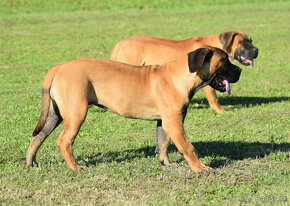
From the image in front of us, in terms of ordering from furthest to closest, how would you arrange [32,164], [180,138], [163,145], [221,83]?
[163,145], [32,164], [221,83], [180,138]

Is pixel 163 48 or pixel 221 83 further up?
pixel 221 83

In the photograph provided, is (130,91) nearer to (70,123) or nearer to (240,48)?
(70,123)

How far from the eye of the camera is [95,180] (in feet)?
21.9

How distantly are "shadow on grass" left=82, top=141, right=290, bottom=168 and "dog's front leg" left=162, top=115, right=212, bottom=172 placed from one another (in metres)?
0.58

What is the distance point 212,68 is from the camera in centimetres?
702

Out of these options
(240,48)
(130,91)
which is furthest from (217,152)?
(240,48)

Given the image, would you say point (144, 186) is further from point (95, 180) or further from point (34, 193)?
point (34, 193)

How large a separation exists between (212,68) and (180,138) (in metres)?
1.02

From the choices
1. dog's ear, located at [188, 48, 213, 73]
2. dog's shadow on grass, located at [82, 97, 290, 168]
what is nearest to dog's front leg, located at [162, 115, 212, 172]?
dog's shadow on grass, located at [82, 97, 290, 168]

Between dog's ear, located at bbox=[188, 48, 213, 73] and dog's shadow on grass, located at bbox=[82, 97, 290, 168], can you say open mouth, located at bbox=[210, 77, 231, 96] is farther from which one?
dog's shadow on grass, located at bbox=[82, 97, 290, 168]

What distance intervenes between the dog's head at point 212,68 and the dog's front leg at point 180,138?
661 millimetres

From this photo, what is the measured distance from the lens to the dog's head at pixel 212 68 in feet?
22.3

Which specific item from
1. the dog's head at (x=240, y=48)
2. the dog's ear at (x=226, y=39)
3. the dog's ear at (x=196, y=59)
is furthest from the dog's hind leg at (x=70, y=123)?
the dog's head at (x=240, y=48)

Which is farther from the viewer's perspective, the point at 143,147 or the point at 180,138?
the point at 143,147
